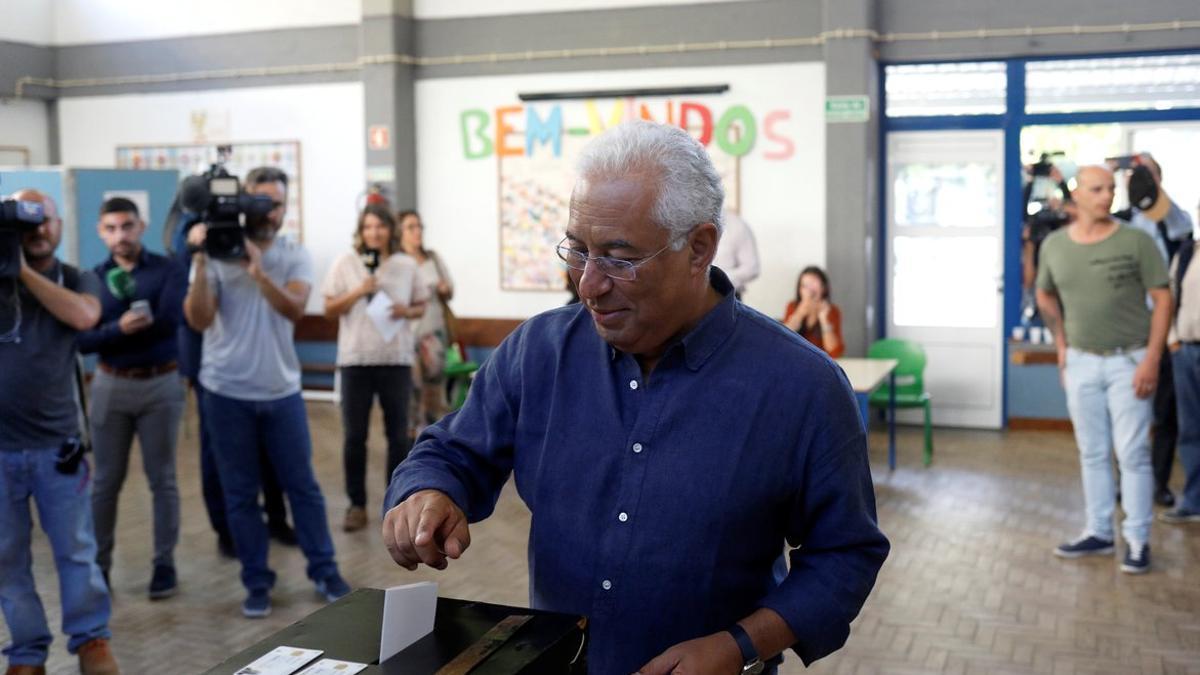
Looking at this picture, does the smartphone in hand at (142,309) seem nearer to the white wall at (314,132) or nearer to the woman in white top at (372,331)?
the woman in white top at (372,331)

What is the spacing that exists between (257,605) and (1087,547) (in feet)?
12.1

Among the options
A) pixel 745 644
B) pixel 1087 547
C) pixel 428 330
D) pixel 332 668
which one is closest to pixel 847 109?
pixel 428 330

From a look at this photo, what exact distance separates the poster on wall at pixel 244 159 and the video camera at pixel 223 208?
5.72m

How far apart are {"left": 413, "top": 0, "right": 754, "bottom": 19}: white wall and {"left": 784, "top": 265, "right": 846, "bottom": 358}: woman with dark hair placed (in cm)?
256

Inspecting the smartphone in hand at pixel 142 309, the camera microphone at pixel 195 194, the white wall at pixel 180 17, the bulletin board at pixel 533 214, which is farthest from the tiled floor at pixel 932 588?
the white wall at pixel 180 17

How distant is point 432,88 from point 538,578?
8714mm

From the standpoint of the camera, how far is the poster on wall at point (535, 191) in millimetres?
9773

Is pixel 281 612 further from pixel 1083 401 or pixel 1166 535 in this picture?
pixel 1166 535

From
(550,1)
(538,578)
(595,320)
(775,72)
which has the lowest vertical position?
(538,578)

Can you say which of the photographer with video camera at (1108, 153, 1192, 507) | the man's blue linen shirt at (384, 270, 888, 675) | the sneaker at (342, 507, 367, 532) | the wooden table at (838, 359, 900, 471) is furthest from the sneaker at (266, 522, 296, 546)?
the photographer with video camera at (1108, 153, 1192, 507)

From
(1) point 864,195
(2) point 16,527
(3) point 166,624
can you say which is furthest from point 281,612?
(1) point 864,195

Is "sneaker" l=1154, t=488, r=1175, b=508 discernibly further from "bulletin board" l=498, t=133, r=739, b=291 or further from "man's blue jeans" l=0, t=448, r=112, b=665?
"man's blue jeans" l=0, t=448, r=112, b=665

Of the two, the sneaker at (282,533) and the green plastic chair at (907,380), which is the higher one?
the green plastic chair at (907,380)

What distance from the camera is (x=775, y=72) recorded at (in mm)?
9172
